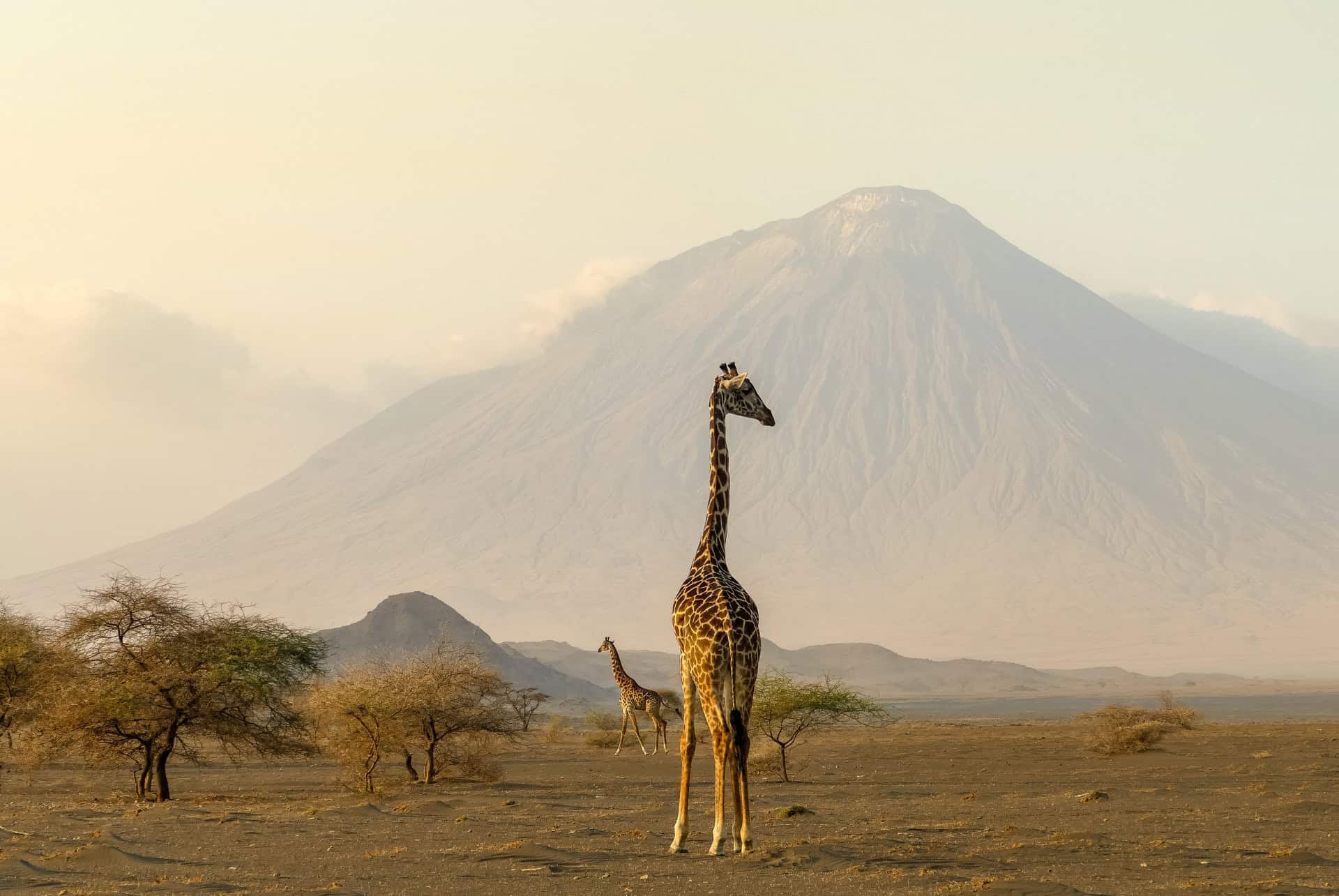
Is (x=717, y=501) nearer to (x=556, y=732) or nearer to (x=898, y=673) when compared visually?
(x=556, y=732)

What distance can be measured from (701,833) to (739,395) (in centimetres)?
775

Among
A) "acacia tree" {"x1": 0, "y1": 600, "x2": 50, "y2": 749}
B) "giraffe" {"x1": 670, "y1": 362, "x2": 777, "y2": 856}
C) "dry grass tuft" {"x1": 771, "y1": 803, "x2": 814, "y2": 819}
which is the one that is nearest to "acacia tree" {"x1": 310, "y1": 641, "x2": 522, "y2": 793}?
"acacia tree" {"x1": 0, "y1": 600, "x2": 50, "y2": 749}

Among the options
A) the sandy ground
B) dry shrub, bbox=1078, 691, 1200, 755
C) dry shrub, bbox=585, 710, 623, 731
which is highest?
dry shrub, bbox=585, 710, 623, 731

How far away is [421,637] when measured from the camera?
106 m

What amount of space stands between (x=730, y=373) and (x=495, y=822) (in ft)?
33.5

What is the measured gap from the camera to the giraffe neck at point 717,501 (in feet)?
71.1

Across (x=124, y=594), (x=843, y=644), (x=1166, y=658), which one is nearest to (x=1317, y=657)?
(x=1166, y=658)

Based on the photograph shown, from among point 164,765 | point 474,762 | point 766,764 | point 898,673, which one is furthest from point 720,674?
point 898,673

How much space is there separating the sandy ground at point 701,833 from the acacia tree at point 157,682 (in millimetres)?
1450

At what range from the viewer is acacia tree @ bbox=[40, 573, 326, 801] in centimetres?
3175

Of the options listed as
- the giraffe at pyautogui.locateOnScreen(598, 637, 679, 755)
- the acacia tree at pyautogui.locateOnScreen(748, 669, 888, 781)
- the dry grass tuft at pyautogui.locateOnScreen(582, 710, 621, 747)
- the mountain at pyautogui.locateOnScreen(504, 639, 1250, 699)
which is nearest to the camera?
the acacia tree at pyautogui.locateOnScreen(748, 669, 888, 781)

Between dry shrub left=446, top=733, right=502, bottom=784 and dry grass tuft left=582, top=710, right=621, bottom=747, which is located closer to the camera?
dry shrub left=446, top=733, right=502, bottom=784

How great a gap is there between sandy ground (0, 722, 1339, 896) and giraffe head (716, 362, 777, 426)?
6.60 metres

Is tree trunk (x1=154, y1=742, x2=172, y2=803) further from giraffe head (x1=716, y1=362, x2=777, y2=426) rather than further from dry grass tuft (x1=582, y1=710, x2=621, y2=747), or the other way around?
dry grass tuft (x1=582, y1=710, x2=621, y2=747)
